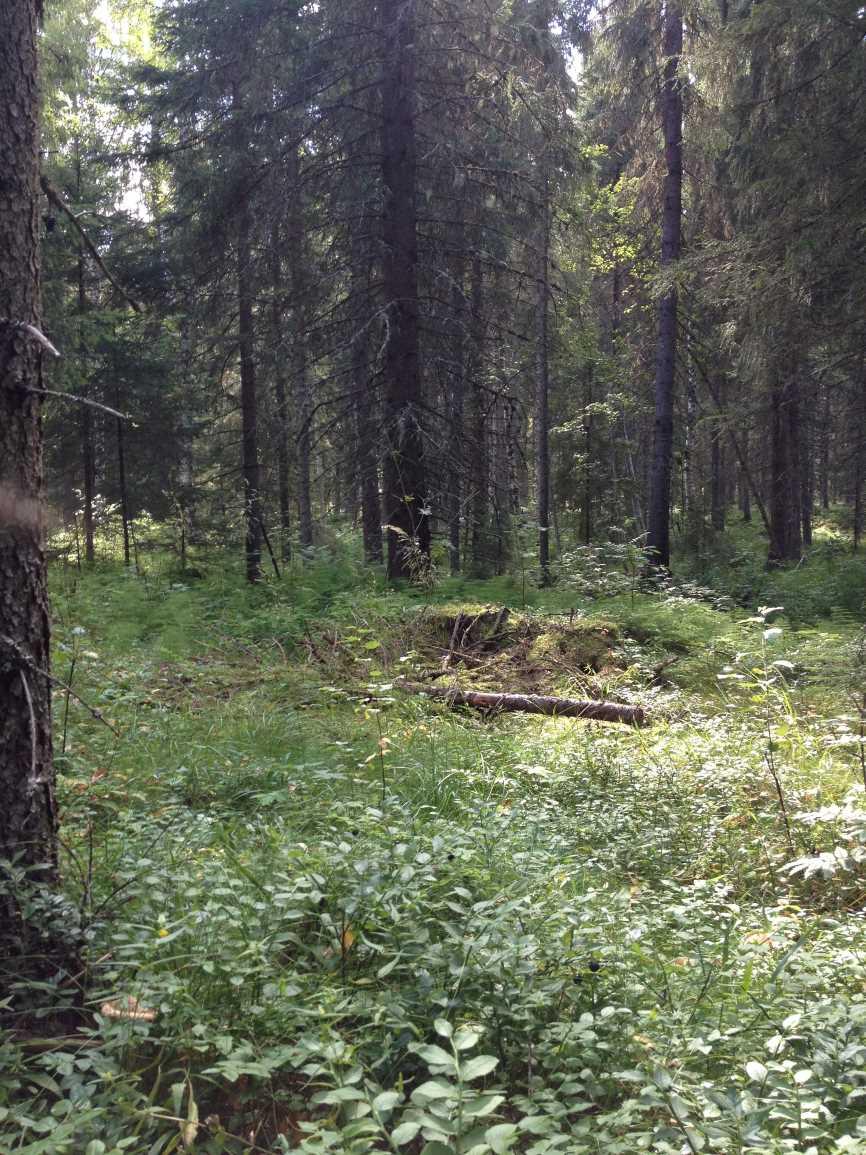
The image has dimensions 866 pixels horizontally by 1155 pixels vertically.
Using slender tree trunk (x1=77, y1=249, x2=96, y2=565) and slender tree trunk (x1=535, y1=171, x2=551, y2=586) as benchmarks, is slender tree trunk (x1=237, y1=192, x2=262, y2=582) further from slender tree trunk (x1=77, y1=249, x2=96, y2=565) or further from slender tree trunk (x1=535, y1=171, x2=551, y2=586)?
slender tree trunk (x1=535, y1=171, x2=551, y2=586)

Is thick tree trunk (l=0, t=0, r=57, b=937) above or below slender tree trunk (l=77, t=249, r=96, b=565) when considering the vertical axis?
below

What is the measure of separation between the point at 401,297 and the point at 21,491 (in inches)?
347

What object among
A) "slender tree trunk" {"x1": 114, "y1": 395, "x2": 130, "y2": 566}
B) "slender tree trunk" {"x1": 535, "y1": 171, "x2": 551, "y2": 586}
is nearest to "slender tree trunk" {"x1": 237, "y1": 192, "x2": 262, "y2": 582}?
"slender tree trunk" {"x1": 114, "y1": 395, "x2": 130, "y2": 566}

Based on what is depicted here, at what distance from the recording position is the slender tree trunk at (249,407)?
41.0 feet

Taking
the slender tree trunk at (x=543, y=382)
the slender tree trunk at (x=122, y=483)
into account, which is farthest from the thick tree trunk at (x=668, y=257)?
the slender tree trunk at (x=122, y=483)

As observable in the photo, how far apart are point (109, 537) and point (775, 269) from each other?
47.9 ft

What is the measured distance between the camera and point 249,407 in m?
14.5

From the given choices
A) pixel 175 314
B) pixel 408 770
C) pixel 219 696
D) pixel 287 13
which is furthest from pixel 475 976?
pixel 175 314

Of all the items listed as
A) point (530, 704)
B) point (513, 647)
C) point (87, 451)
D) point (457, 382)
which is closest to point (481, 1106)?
point (530, 704)

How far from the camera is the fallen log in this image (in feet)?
20.1

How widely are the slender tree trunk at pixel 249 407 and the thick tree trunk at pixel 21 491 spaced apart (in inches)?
375

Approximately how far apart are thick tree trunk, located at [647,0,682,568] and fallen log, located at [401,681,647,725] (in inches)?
285

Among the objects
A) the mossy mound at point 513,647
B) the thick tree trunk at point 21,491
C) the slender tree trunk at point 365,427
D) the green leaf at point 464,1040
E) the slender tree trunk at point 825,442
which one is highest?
the slender tree trunk at point 825,442

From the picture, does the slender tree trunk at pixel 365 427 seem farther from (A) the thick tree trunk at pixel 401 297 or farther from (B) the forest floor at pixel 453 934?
(B) the forest floor at pixel 453 934
